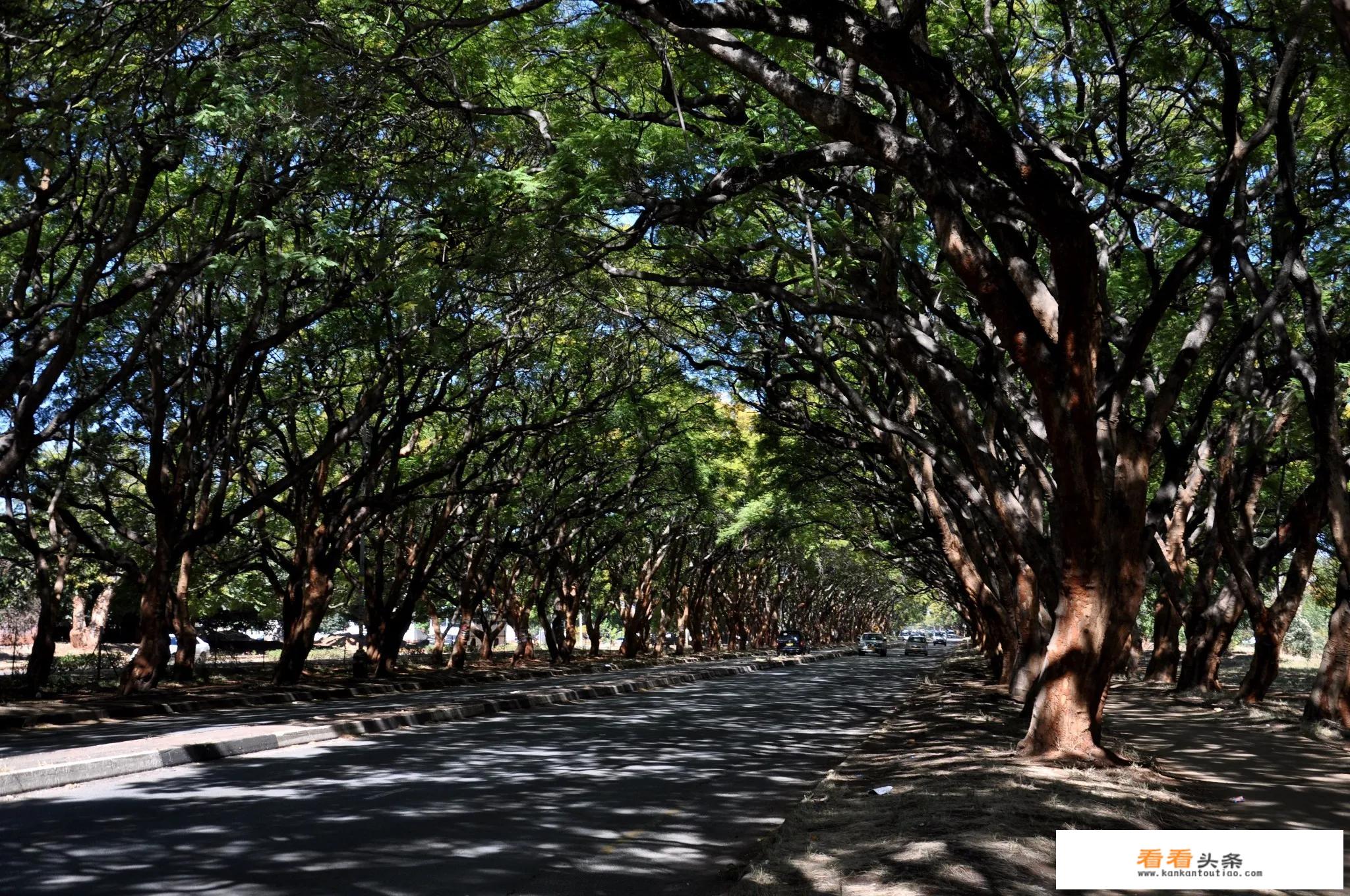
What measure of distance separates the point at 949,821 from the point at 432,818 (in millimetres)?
3810

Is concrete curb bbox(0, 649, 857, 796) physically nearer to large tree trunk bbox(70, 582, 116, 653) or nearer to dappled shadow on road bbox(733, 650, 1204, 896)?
dappled shadow on road bbox(733, 650, 1204, 896)

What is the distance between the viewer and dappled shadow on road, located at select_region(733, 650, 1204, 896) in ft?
18.7

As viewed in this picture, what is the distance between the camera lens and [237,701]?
21.0 metres

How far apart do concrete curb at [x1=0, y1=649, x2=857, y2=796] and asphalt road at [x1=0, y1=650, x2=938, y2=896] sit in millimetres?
283

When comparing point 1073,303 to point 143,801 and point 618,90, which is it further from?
point 143,801

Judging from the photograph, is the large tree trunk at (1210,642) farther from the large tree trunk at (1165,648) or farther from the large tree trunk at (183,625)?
the large tree trunk at (183,625)

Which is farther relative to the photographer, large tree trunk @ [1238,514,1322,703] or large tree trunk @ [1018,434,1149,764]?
large tree trunk @ [1238,514,1322,703]

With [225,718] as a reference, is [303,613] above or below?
above

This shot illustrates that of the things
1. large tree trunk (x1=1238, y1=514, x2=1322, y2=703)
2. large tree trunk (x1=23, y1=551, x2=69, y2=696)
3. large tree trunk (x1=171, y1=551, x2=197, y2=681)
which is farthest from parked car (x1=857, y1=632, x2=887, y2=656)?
large tree trunk (x1=23, y1=551, x2=69, y2=696)

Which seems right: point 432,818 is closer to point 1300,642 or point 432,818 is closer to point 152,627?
point 152,627

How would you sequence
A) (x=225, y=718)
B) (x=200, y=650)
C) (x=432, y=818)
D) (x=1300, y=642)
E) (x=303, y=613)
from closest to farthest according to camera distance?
(x=432, y=818) < (x=225, y=718) < (x=303, y=613) < (x=200, y=650) < (x=1300, y=642)

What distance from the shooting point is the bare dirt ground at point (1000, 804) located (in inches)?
230

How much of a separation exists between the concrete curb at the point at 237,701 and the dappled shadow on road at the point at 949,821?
39.9ft

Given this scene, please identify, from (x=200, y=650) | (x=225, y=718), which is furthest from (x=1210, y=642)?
(x=200, y=650)
